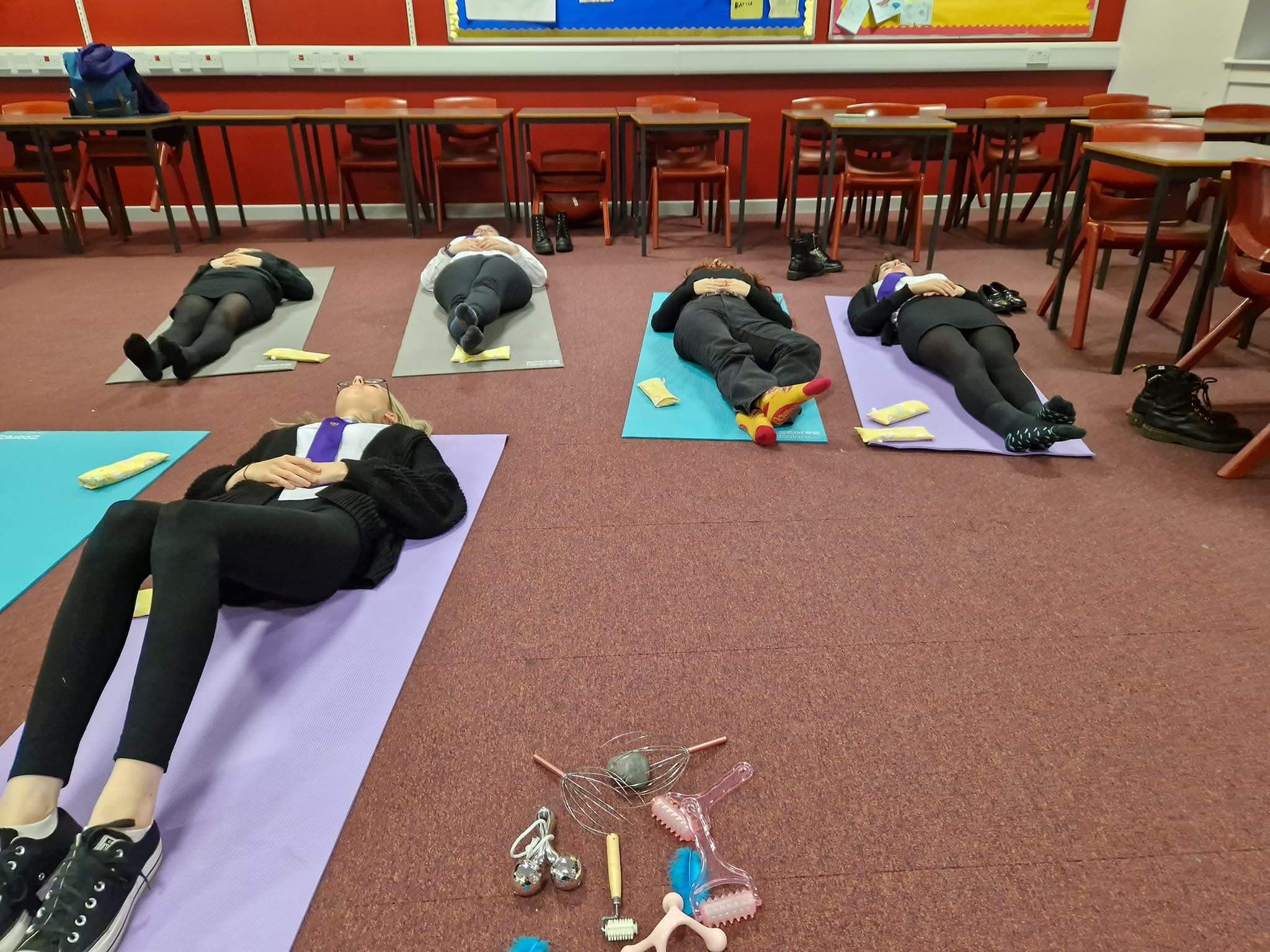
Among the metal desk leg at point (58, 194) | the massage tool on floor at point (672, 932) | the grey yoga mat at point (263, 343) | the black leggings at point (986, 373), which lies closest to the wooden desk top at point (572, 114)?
the grey yoga mat at point (263, 343)

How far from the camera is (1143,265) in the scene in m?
3.01

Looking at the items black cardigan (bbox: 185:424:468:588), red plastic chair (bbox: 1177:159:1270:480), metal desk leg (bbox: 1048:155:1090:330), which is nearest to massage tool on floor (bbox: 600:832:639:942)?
black cardigan (bbox: 185:424:468:588)

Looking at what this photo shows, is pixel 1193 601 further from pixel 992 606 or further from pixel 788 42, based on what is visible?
pixel 788 42

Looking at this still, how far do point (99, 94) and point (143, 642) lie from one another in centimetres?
490

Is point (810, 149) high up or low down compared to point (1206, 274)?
up

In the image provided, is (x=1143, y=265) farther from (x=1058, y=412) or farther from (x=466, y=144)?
(x=466, y=144)

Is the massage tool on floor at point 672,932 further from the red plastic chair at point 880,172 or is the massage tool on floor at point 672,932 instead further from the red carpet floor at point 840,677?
the red plastic chair at point 880,172

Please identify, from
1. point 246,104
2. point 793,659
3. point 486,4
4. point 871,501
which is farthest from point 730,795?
point 246,104

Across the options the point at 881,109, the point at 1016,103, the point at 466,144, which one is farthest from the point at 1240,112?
the point at 466,144

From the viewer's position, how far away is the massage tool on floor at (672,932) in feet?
3.68

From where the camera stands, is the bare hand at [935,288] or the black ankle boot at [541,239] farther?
the black ankle boot at [541,239]

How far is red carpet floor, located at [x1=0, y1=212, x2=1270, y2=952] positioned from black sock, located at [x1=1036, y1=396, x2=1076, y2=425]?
143mm

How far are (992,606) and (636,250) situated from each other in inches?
151

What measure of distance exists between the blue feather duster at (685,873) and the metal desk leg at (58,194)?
5.19 metres
